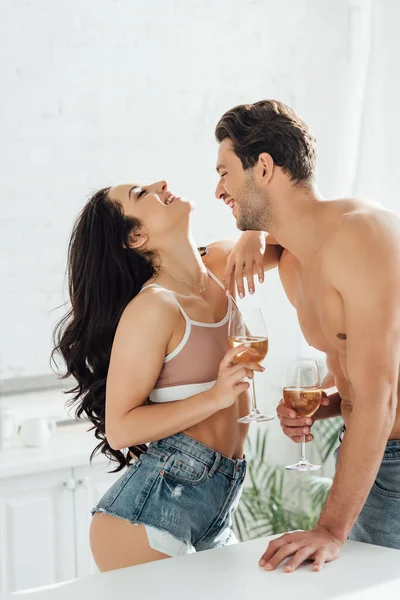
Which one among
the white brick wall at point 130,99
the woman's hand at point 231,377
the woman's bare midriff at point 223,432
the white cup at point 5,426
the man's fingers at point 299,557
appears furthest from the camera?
Result: the white brick wall at point 130,99

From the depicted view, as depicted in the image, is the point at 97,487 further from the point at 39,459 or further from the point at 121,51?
the point at 121,51

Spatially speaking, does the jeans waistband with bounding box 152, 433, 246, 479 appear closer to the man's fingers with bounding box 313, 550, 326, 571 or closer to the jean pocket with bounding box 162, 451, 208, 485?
the jean pocket with bounding box 162, 451, 208, 485

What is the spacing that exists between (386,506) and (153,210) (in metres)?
0.99

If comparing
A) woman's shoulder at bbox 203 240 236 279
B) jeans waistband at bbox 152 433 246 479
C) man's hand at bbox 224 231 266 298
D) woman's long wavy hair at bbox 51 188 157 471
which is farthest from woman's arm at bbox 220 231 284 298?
jeans waistband at bbox 152 433 246 479

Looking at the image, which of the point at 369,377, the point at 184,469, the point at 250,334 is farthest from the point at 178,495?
the point at 369,377

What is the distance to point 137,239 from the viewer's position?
237cm

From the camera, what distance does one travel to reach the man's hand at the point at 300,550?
5.44ft

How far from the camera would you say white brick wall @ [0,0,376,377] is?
3.54 metres

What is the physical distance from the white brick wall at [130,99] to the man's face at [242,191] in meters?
1.52

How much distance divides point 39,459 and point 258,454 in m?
1.33

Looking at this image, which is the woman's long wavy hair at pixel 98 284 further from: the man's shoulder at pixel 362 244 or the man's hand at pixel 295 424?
the man's shoulder at pixel 362 244

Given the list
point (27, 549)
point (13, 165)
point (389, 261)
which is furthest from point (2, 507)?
point (389, 261)

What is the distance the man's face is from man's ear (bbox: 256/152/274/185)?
2 centimetres

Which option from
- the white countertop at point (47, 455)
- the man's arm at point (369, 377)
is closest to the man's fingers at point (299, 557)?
the man's arm at point (369, 377)
